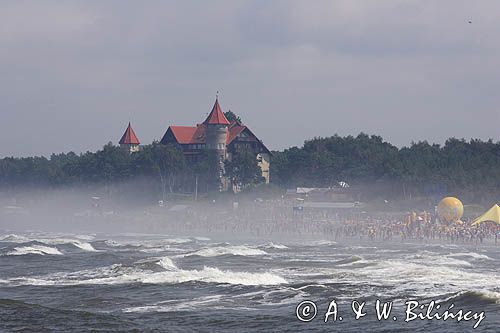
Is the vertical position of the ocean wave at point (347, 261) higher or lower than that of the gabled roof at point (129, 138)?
lower

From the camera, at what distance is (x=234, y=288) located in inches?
1564

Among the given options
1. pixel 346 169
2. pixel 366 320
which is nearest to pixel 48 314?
pixel 366 320

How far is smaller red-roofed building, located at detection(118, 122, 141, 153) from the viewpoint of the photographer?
155250 mm

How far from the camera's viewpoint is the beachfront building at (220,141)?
13188 cm

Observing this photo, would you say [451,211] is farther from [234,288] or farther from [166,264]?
[234,288]

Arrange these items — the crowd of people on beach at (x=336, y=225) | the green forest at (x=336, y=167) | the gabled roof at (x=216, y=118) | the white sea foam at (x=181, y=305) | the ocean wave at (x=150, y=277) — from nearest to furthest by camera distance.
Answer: the white sea foam at (x=181, y=305)
the ocean wave at (x=150, y=277)
the crowd of people on beach at (x=336, y=225)
the green forest at (x=336, y=167)
the gabled roof at (x=216, y=118)

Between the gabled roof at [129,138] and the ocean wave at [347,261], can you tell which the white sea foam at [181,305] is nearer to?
the ocean wave at [347,261]

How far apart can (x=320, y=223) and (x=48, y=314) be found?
58.8 meters

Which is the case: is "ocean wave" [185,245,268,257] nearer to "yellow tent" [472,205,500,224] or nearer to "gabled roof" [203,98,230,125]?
"yellow tent" [472,205,500,224]

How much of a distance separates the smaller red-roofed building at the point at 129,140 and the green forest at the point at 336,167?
15.9 ft

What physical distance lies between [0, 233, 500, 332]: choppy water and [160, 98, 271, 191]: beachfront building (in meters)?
67.6

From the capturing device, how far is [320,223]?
3531 inches

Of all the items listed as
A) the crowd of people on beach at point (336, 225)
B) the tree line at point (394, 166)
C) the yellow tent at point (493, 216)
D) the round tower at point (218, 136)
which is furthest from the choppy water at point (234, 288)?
the round tower at point (218, 136)

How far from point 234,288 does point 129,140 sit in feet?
386
